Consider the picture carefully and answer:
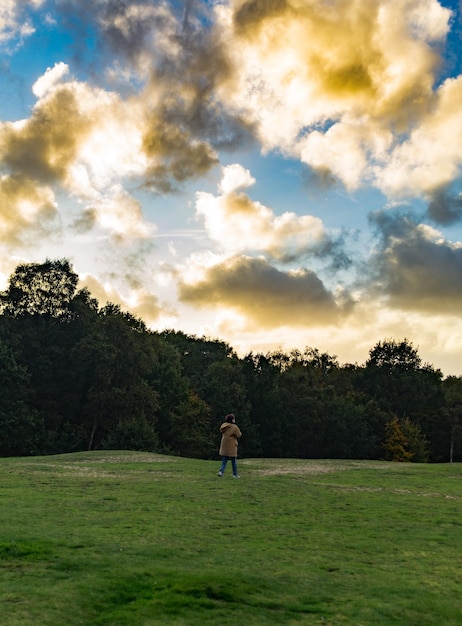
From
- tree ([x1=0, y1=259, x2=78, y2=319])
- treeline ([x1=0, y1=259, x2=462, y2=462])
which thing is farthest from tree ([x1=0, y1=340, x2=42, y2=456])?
tree ([x1=0, y1=259, x2=78, y2=319])

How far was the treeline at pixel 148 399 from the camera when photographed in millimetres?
69062

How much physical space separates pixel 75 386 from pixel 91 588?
67.7 m

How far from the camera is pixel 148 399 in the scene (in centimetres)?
7438

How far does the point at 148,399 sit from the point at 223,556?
210 feet

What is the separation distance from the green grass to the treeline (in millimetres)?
48267

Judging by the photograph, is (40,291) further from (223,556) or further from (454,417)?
(454,417)

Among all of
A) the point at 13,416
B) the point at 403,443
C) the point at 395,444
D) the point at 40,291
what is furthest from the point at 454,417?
the point at 13,416

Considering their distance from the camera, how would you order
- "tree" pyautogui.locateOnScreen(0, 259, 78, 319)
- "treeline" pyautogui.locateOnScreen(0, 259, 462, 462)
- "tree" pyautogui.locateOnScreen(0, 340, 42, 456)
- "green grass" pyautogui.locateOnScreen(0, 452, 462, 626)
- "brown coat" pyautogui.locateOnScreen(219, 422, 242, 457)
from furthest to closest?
1. "tree" pyautogui.locateOnScreen(0, 259, 78, 319)
2. "treeline" pyautogui.locateOnScreen(0, 259, 462, 462)
3. "tree" pyautogui.locateOnScreen(0, 340, 42, 456)
4. "brown coat" pyautogui.locateOnScreen(219, 422, 242, 457)
5. "green grass" pyautogui.locateOnScreen(0, 452, 462, 626)

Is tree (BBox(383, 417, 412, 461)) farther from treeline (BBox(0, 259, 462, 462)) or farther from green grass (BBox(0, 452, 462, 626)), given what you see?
green grass (BBox(0, 452, 462, 626))

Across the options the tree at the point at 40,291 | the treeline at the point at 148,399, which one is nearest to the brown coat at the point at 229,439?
the treeline at the point at 148,399

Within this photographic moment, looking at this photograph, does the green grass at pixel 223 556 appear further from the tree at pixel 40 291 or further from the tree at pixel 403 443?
the tree at pixel 403 443

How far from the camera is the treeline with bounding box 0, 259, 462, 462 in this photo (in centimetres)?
6906

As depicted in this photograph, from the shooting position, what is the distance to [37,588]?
9164 millimetres

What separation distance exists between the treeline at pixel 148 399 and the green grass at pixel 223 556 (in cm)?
4827
